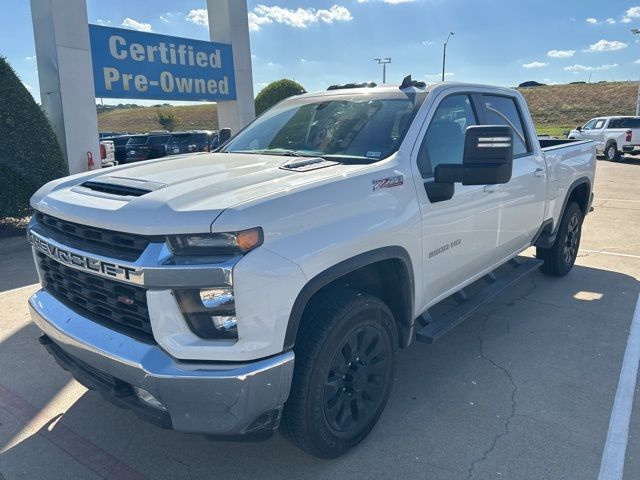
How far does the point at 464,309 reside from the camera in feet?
12.2

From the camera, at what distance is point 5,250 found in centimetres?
724

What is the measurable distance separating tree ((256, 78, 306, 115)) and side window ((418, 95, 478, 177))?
574 inches

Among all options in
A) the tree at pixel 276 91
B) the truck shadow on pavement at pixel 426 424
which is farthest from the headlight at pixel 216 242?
the tree at pixel 276 91

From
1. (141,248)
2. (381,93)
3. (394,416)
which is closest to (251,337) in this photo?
(141,248)

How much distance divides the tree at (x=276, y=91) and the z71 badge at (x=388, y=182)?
1551 centimetres

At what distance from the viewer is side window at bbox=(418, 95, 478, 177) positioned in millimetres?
3219

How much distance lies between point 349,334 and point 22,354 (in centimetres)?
282

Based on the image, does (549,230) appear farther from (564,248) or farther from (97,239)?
(97,239)

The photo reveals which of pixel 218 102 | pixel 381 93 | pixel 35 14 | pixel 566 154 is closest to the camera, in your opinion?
pixel 381 93

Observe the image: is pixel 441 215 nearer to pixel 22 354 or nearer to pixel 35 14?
pixel 22 354

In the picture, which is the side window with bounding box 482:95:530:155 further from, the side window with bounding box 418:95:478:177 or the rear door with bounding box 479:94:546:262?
the side window with bounding box 418:95:478:177

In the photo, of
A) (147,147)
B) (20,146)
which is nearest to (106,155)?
(20,146)

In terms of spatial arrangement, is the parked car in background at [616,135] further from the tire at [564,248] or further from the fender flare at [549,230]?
the fender flare at [549,230]

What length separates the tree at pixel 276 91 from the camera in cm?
1780
